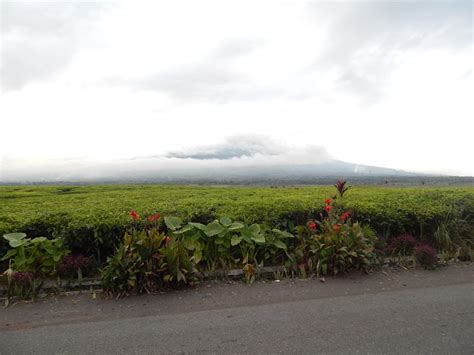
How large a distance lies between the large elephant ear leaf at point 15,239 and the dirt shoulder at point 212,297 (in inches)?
35.6

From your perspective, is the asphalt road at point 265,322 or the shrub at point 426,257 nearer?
the asphalt road at point 265,322

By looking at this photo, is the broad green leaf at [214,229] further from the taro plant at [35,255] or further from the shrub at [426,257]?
the shrub at [426,257]

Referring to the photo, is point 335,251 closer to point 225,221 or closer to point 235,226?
point 235,226

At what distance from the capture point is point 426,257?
499cm

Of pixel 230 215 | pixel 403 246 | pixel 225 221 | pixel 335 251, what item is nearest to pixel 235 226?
pixel 225 221

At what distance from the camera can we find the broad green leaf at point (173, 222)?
4752mm

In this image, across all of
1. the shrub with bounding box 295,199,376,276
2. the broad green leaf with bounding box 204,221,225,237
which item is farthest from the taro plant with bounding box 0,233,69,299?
the shrub with bounding box 295,199,376,276

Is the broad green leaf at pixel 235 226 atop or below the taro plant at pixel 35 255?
atop

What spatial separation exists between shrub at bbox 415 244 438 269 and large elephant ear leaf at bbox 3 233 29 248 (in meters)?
6.53

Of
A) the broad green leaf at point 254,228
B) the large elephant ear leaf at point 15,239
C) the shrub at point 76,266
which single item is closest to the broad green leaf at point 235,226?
the broad green leaf at point 254,228

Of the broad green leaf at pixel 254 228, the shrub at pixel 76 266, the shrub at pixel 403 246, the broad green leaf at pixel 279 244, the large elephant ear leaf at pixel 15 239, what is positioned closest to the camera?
the large elephant ear leaf at pixel 15 239

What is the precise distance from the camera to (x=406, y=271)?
16.0ft

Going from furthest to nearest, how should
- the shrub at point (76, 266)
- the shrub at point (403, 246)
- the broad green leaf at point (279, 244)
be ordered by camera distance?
the shrub at point (403, 246)
the broad green leaf at point (279, 244)
the shrub at point (76, 266)

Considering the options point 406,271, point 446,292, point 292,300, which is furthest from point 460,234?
point 292,300
